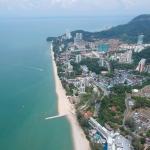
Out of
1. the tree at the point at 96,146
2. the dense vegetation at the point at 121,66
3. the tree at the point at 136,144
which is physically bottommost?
the tree at the point at 96,146

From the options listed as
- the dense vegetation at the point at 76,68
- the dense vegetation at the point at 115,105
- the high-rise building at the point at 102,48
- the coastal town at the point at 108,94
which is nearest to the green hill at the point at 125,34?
the high-rise building at the point at 102,48

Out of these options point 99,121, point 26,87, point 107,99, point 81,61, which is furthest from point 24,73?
point 99,121

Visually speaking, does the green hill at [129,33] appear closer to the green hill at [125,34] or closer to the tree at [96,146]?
the green hill at [125,34]

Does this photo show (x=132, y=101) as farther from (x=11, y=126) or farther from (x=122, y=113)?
(x=11, y=126)

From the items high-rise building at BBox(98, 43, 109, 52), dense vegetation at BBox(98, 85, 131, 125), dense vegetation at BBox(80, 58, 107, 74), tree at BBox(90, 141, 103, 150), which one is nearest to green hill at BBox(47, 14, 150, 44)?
high-rise building at BBox(98, 43, 109, 52)

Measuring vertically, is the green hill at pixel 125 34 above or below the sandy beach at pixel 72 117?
above

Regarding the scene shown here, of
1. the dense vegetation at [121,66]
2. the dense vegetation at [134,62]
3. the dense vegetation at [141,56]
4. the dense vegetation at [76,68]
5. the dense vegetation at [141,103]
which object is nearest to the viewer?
the dense vegetation at [141,103]
